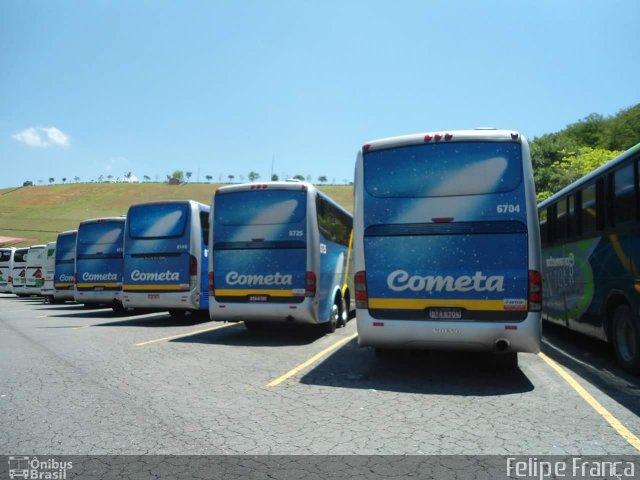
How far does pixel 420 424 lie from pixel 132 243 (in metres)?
10.6

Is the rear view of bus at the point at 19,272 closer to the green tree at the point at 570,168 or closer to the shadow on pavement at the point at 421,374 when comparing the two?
the shadow on pavement at the point at 421,374

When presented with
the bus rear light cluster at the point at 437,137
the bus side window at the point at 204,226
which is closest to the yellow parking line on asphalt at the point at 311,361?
the bus rear light cluster at the point at 437,137

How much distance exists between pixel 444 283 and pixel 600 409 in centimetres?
219

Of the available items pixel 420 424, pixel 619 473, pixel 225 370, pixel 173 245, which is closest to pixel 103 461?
pixel 420 424

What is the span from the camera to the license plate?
629 cm

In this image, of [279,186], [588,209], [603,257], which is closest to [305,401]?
[603,257]

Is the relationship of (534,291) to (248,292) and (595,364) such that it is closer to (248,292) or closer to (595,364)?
(595,364)

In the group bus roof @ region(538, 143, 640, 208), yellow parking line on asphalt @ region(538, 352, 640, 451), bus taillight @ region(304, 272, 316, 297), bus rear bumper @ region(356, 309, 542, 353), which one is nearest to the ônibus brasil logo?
bus rear bumper @ region(356, 309, 542, 353)

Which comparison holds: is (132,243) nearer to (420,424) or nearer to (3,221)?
(420,424)

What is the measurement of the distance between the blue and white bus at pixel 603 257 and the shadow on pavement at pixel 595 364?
333 mm

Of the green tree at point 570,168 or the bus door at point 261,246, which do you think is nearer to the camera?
the bus door at point 261,246

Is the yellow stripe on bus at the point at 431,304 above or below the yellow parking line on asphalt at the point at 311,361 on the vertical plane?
above

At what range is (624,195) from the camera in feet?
22.4

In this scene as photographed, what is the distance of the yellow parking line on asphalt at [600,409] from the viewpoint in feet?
13.8
